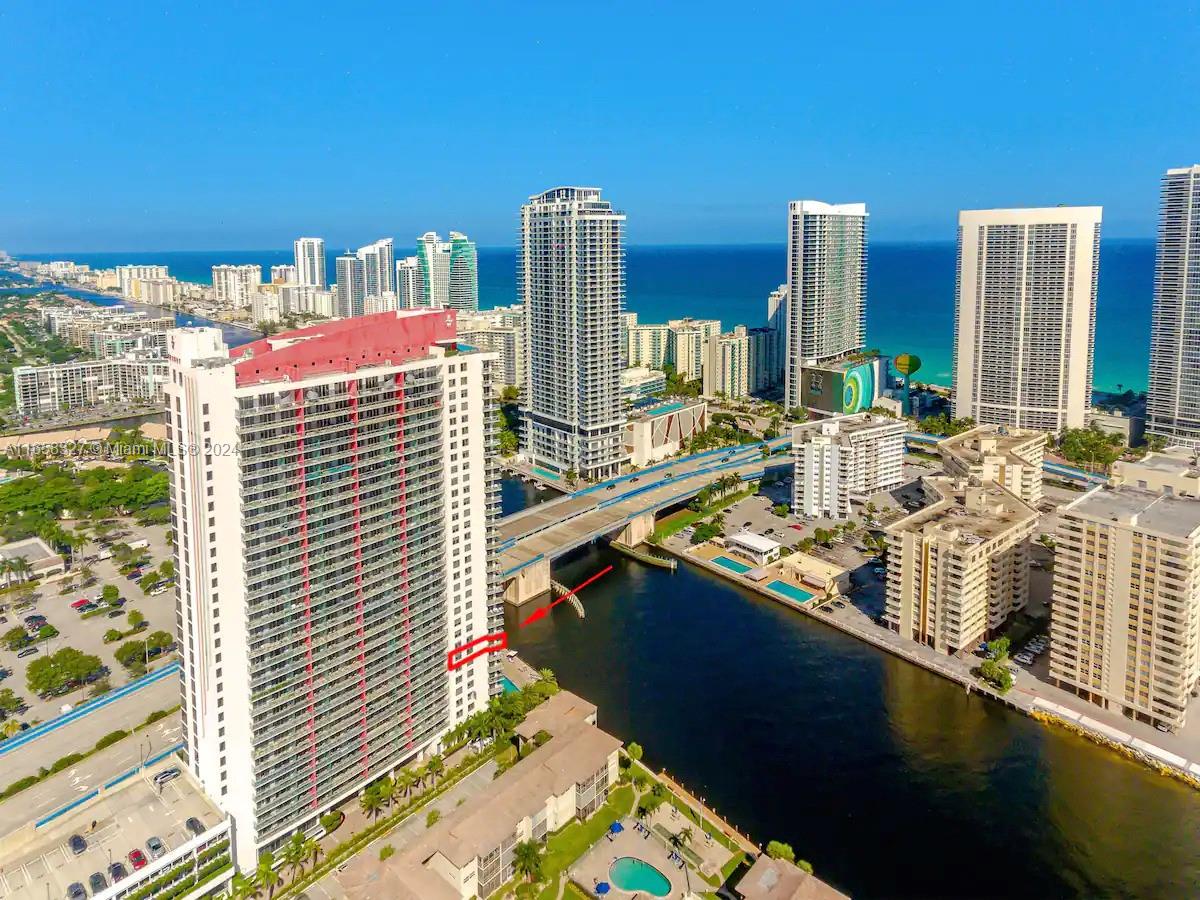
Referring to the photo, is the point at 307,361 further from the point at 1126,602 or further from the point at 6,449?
the point at 6,449

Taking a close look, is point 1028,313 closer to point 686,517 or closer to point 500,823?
point 686,517

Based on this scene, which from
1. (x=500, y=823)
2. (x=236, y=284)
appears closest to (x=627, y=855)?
(x=500, y=823)

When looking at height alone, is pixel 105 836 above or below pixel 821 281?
below

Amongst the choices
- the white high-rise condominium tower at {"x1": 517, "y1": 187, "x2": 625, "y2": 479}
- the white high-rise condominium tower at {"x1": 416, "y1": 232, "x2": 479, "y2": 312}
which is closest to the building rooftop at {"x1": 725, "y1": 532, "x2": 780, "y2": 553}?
the white high-rise condominium tower at {"x1": 517, "y1": 187, "x2": 625, "y2": 479}

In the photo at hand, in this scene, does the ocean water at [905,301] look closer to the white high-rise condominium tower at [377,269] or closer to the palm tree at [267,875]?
the white high-rise condominium tower at [377,269]

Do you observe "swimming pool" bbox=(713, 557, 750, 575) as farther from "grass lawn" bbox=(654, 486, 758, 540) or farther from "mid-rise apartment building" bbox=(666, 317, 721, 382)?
"mid-rise apartment building" bbox=(666, 317, 721, 382)

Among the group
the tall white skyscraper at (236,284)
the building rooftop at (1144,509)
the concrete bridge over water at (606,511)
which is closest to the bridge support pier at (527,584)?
the concrete bridge over water at (606,511)
